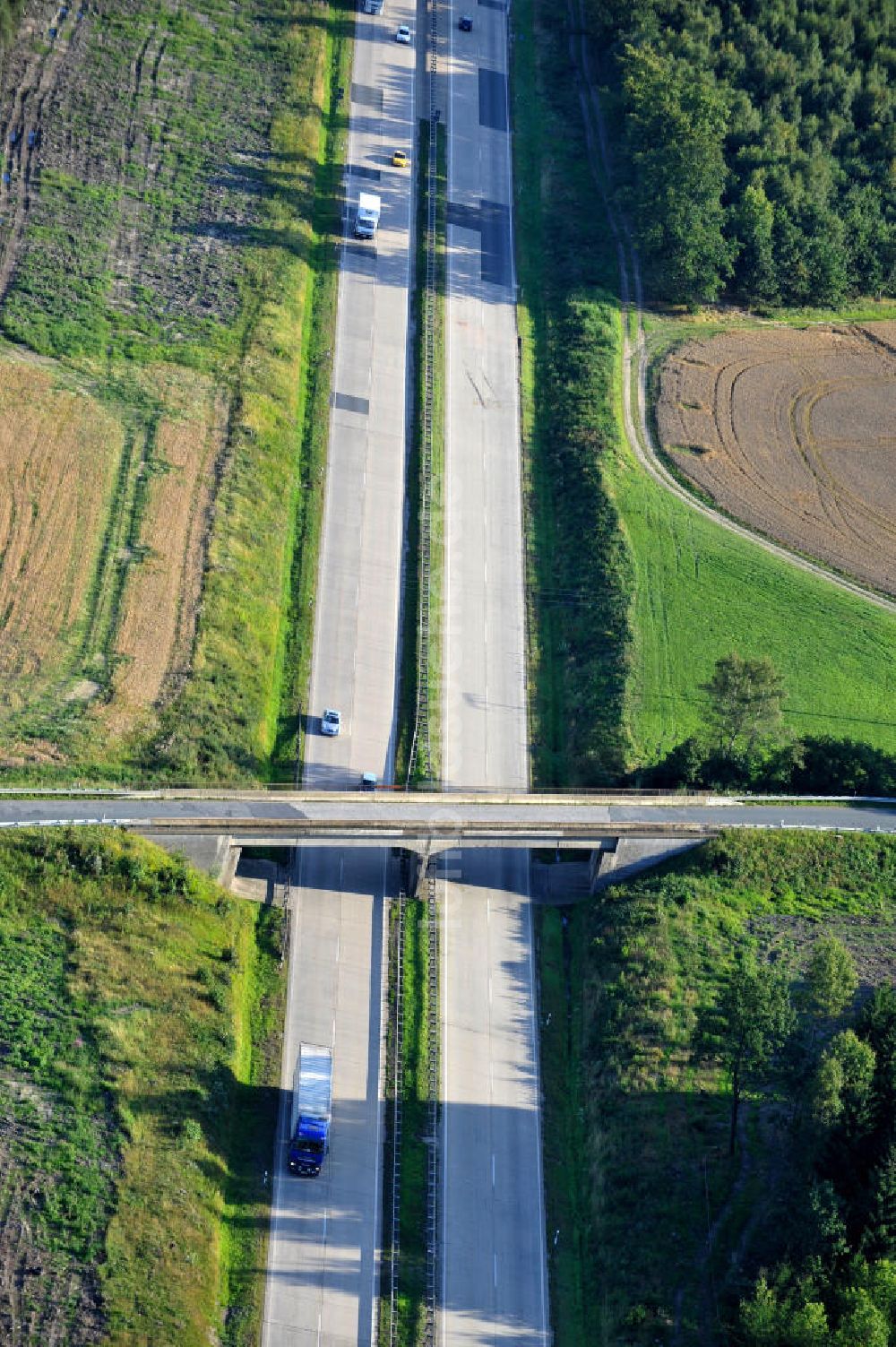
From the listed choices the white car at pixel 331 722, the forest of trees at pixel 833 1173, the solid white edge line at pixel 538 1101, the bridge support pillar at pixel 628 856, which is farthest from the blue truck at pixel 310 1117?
the white car at pixel 331 722

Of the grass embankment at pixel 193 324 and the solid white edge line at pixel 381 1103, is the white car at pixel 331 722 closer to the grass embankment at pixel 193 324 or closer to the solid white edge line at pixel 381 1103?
the grass embankment at pixel 193 324

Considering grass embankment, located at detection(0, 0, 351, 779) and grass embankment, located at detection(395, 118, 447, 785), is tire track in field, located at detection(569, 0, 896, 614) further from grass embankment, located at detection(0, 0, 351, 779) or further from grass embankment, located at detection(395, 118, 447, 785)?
grass embankment, located at detection(0, 0, 351, 779)

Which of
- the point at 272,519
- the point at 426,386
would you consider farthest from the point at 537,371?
the point at 272,519

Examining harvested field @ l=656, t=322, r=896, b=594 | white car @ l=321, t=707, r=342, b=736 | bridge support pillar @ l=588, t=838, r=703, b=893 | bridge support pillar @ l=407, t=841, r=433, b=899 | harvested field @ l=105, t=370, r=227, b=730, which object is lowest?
bridge support pillar @ l=407, t=841, r=433, b=899

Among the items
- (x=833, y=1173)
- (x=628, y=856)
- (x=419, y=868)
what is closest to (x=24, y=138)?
(x=419, y=868)

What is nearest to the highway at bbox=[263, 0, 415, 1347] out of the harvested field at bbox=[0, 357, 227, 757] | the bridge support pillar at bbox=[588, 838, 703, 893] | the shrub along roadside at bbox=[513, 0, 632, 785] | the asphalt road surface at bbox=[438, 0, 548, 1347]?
the asphalt road surface at bbox=[438, 0, 548, 1347]
